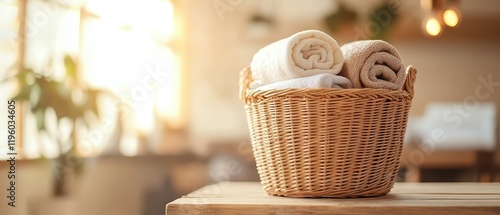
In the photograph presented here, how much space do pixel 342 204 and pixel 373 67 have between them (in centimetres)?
25

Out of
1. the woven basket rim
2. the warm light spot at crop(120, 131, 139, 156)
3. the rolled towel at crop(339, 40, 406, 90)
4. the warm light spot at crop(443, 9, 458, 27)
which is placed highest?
the warm light spot at crop(443, 9, 458, 27)

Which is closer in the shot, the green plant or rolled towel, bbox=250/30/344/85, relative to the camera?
rolled towel, bbox=250/30/344/85

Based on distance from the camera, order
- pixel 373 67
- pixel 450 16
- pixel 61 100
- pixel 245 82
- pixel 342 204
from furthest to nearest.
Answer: pixel 450 16
pixel 61 100
pixel 245 82
pixel 373 67
pixel 342 204

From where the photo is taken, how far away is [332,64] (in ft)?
3.74

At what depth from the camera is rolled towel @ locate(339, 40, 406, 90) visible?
1.11 meters

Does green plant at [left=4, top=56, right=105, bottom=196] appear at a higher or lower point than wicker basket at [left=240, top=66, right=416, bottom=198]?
higher

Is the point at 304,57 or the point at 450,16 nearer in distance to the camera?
the point at 304,57

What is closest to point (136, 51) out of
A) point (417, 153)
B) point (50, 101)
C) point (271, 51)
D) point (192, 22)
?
point (192, 22)

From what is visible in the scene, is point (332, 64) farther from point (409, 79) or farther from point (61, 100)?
point (61, 100)

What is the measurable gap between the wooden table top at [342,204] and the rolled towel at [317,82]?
0.63 feet

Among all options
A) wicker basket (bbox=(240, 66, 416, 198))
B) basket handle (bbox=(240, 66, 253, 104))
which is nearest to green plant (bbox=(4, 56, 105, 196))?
basket handle (bbox=(240, 66, 253, 104))

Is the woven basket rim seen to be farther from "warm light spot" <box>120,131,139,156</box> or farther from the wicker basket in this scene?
"warm light spot" <box>120,131,139,156</box>

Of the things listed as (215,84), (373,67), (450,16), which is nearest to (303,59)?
(373,67)

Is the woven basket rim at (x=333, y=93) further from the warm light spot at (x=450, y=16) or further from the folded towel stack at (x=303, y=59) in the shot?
the warm light spot at (x=450, y=16)
